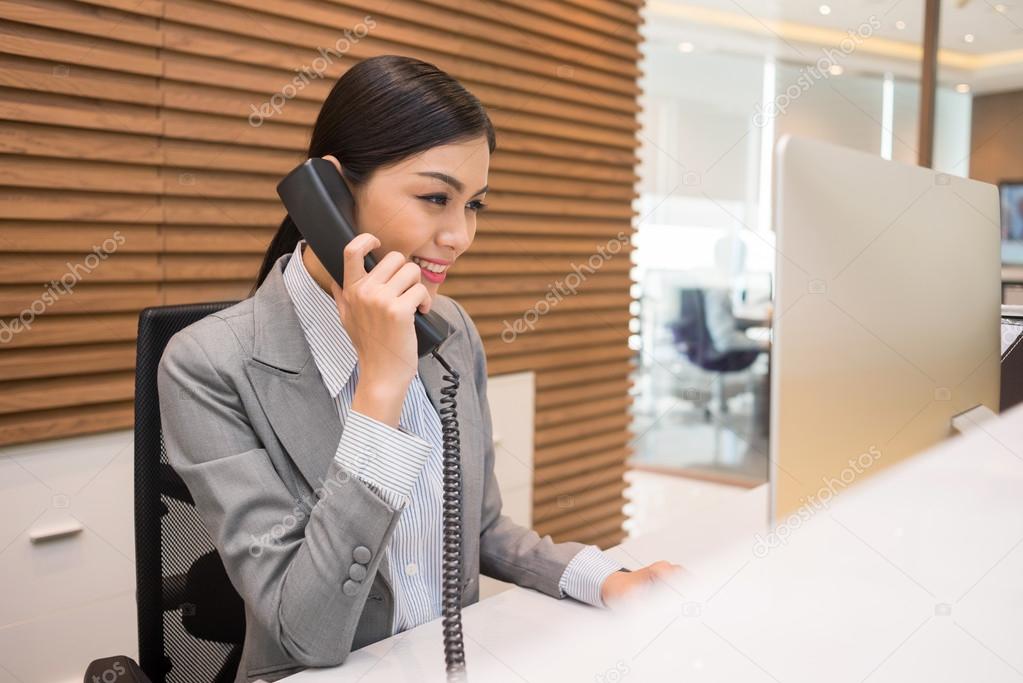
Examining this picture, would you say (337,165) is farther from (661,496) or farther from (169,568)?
(661,496)

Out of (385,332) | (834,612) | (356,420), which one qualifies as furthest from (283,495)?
(834,612)

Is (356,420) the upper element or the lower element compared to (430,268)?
lower

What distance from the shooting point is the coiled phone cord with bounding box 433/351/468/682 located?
3.14 feet

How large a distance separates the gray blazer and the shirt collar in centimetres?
1

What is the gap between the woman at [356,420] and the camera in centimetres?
109

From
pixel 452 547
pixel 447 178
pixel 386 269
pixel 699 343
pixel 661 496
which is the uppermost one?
pixel 447 178

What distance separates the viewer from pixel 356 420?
43.6 inches

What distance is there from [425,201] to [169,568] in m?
0.69

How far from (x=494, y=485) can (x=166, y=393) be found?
61 centimetres

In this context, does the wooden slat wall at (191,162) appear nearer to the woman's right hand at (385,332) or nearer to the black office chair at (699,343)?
the woman's right hand at (385,332)

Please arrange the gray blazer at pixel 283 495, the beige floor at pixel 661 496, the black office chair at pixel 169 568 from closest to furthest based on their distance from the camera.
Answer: the gray blazer at pixel 283 495, the black office chair at pixel 169 568, the beige floor at pixel 661 496

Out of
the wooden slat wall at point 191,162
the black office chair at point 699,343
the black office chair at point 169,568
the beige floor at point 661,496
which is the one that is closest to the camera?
the black office chair at point 169,568

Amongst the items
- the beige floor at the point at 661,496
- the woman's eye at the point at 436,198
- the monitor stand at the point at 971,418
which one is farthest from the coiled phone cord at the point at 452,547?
the beige floor at the point at 661,496

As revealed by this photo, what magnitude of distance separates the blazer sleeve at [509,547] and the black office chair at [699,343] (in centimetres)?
432
